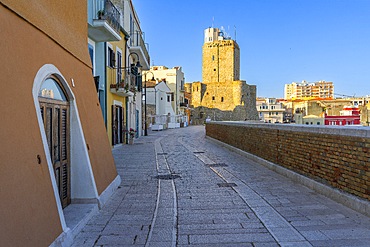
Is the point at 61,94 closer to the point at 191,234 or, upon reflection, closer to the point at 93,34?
the point at 191,234

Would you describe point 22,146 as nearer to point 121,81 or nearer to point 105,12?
point 105,12

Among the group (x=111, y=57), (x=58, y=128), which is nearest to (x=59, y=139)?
(x=58, y=128)

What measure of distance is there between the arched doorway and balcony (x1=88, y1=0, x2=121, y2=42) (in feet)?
24.8

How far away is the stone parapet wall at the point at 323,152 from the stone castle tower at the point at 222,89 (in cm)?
6453

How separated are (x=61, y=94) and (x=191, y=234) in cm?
296

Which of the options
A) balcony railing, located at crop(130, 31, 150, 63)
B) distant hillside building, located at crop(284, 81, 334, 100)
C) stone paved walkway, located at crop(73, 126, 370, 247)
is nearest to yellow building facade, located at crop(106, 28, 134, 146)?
balcony railing, located at crop(130, 31, 150, 63)

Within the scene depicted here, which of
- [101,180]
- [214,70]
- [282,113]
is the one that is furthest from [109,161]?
[282,113]

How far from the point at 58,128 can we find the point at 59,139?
17 centimetres

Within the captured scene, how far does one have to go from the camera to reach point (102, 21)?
40.0 feet

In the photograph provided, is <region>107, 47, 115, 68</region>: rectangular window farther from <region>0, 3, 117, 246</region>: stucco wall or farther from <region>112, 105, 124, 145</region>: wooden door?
<region>0, 3, 117, 246</region>: stucco wall

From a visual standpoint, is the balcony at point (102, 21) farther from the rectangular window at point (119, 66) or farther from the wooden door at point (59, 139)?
the wooden door at point (59, 139)

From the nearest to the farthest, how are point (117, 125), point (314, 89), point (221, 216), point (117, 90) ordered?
point (221, 216), point (117, 90), point (117, 125), point (314, 89)

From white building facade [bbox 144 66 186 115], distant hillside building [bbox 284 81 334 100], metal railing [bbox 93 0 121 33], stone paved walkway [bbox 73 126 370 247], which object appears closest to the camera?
stone paved walkway [bbox 73 126 370 247]

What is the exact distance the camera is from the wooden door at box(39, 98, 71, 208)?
4750 mm
